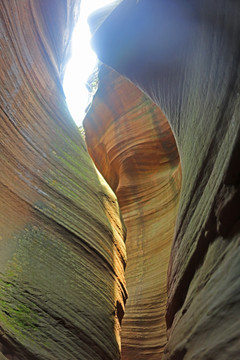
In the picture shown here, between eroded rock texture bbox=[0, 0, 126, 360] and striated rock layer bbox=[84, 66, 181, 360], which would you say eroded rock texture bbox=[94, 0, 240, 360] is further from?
striated rock layer bbox=[84, 66, 181, 360]

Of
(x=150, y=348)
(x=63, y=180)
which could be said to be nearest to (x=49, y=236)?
(x=63, y=180)

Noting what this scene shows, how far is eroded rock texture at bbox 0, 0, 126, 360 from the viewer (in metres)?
2.84

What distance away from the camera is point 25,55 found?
4.39 m

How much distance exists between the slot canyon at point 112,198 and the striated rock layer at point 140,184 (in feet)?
0.19

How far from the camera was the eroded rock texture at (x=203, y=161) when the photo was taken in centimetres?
172

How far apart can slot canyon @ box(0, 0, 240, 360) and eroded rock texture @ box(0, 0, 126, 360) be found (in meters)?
0.01

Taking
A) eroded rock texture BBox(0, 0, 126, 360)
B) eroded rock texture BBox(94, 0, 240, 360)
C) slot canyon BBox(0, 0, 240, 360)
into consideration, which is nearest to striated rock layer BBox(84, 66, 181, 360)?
slot canyon BBox(0, 0, 240, 360)

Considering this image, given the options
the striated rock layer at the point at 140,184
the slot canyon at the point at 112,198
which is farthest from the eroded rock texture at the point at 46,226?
the striated rock layer at the point at 140,184

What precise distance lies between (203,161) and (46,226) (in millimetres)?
1657

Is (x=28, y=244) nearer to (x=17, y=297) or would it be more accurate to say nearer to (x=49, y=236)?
(x=49, y=236)

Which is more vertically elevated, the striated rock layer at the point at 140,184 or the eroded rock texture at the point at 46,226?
the eroded rock texture at the point at 46,226

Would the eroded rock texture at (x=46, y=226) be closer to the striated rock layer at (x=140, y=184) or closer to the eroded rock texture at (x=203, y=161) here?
the eroded rock texture at (x=203, y=161)

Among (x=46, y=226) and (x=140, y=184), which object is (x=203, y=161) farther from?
(x=140, y=184)

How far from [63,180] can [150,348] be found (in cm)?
336
